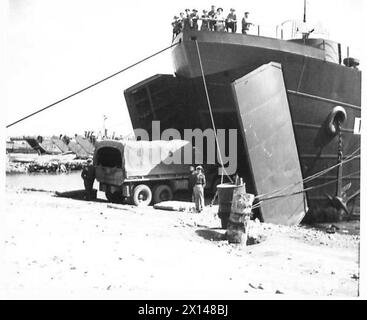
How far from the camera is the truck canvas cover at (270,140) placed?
26.9 feet

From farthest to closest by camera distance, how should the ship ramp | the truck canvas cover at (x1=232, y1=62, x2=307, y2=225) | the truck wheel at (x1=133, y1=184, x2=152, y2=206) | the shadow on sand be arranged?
the ship ramp → the truck wheel at (x1=133, y1=184, x2=152, y2=206) → the truck canvas cover at (x1=232, y1=62, x2=307, y2=225) → the shadow on sand

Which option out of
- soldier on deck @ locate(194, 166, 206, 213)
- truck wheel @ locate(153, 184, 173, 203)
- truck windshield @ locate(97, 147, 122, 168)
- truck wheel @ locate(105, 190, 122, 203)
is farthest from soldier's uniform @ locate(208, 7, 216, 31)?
truck wheel @ locate(105, 190, 122, 203)

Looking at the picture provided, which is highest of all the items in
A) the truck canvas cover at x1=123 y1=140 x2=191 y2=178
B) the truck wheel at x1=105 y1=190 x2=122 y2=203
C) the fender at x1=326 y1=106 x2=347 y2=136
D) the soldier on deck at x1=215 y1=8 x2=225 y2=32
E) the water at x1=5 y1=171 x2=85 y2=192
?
the soldier on deck at x1=215 y1=8 x2=225 y2=32

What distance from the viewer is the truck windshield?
10539 millimetres

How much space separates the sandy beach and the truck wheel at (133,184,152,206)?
2.33 m

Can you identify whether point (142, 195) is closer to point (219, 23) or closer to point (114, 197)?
point (114, 197)

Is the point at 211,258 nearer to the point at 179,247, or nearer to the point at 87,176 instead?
the point at 179,247

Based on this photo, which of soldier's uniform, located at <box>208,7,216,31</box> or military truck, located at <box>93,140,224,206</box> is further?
military truck, located at <box>93,140,224,206</box>

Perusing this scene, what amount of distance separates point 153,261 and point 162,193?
17.4ft

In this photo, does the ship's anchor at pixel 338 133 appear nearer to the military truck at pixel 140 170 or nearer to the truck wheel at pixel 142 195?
the military truck at pixel 140 170

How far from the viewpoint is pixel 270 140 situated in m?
8.66

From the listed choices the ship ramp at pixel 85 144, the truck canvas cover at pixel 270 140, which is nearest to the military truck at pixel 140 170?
the truck canvas cover at pixel 270 140

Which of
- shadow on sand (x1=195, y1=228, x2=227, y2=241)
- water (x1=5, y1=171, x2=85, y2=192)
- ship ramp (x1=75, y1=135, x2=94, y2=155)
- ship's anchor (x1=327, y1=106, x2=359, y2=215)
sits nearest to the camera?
shadow on sand (x1=195, y1=228, x2=227, y2=241)

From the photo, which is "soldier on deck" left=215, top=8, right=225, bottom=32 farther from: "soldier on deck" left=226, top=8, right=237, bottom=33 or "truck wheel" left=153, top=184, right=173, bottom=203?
"truck wheel" left=153, top=184, right=173, bottom=203
